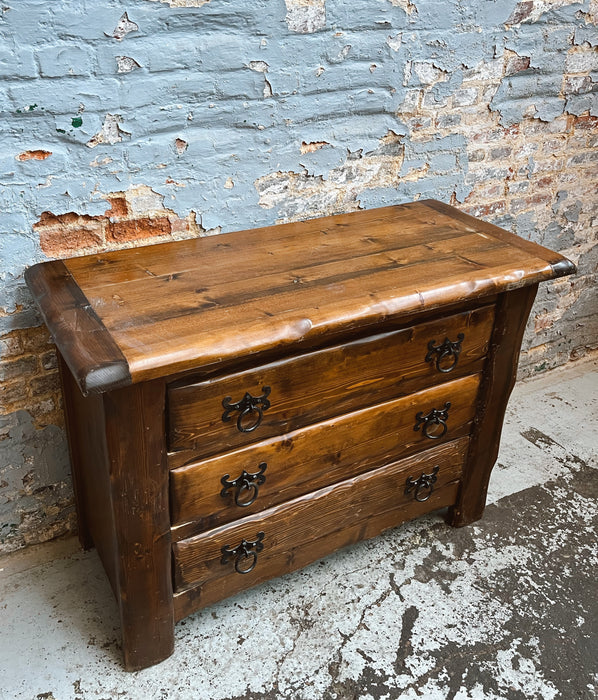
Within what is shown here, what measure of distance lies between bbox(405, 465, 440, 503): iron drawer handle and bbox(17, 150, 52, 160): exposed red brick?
135 centimetres

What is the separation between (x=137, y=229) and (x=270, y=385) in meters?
0.64

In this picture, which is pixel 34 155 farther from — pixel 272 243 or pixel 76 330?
pixel 272 243

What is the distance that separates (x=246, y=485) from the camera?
1.76 meters

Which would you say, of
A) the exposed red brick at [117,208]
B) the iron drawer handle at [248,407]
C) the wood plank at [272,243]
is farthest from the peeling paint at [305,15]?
the iron drawer handle at [248,407]

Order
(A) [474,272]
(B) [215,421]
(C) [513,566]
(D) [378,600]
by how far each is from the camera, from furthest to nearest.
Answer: (C) [513,566] → (D) [378,600] → (A) [474,272] → (B) [215,421]

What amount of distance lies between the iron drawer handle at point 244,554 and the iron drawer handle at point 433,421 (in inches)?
21.8

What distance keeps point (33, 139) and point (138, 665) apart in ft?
4.48

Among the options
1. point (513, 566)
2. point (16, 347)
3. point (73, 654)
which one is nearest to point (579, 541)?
point (513, 566)

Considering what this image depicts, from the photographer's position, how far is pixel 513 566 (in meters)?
2.24

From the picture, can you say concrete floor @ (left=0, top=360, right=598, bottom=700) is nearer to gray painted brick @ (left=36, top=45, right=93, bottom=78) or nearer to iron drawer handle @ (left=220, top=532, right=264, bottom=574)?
iron drawer handle @ (left=220, top=532, right=264, bottom=574)

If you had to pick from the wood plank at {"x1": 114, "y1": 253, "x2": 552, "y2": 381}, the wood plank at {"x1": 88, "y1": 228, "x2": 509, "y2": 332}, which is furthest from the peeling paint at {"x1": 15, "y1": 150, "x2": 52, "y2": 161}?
the wood plank at {"x1": 114, "y1": 253, "x2": 552, "y2": 381}

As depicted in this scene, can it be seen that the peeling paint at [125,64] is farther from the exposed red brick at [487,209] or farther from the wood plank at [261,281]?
the exposed red brick at [487,209]

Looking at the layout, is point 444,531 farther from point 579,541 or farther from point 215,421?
point 215,421

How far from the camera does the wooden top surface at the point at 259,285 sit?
1461 mm
